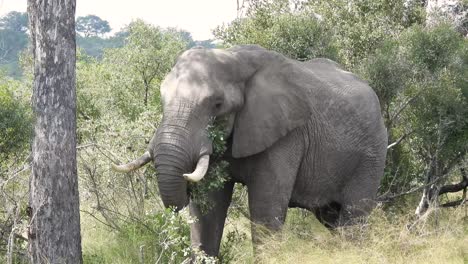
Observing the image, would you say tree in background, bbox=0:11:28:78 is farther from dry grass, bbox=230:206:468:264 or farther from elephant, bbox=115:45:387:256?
dry grass, bbox=230:206:468:264

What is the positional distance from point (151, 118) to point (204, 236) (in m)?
2.09

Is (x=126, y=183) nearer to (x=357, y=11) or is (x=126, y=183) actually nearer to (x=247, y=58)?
(x=247, y=58)

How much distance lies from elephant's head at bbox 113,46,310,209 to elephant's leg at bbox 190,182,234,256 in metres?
0.72

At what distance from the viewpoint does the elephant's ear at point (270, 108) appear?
8.41m

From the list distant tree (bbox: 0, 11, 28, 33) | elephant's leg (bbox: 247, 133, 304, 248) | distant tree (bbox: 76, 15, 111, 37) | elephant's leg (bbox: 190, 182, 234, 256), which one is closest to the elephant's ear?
elephant's leg (bbox: 247, 133, 304, 248)

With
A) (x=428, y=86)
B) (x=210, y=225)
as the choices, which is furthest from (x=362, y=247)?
(x=428, y=86)

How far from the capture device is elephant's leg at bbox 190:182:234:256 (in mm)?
8789

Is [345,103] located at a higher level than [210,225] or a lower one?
higher

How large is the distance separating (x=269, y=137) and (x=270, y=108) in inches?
12.5

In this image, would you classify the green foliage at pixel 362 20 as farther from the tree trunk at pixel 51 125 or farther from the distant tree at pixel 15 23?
the distant tree at pixel 15 23

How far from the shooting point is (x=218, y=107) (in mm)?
8086

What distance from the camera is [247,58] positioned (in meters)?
8.66

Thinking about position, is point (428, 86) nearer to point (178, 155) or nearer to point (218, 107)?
point (218, 107)

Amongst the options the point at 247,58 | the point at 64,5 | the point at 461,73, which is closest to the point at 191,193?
the point at 247,58
